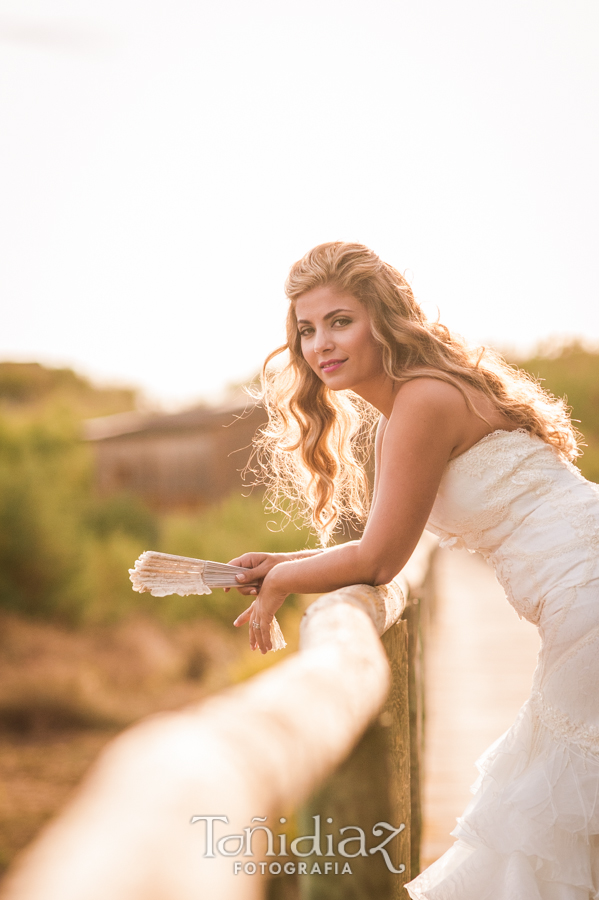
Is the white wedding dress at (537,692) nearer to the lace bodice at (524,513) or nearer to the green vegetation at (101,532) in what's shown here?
the lace bodice at (524,513)

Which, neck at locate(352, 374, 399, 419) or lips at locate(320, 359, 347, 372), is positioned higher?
lips at locate(320, 359, 347, 372)

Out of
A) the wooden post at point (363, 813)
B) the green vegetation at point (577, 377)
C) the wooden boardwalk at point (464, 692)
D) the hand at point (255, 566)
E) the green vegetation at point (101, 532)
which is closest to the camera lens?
the wooden post at point (363, 813)

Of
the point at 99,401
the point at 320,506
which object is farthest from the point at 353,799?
the point at 99,401

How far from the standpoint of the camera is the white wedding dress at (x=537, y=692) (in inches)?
64.9

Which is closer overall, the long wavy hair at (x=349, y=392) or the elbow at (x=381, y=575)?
the elbow at (x=381, y=575)

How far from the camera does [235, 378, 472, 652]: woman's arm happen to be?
1.77 m

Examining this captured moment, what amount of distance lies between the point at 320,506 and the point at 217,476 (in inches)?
1079

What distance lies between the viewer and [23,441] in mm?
33750

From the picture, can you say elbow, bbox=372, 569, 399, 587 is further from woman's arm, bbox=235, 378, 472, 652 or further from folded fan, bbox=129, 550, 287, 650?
folded fan, bbox=129, 550, 287, 650

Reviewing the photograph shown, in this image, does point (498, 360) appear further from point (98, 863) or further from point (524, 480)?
point (98, 863)

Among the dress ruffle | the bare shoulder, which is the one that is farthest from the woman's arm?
the dress ruffle

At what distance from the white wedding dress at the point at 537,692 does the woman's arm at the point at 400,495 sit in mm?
122

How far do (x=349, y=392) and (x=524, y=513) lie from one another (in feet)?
2.56

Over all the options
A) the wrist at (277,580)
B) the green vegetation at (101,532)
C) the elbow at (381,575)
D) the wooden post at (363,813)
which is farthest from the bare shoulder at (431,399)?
the green vegetation at (101,532)
